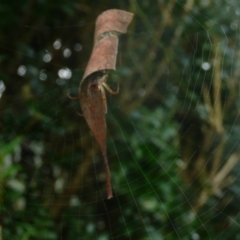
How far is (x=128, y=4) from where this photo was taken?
1.20 metres

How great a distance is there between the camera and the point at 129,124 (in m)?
1.25

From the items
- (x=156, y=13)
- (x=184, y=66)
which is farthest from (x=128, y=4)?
(x=184, y=66)

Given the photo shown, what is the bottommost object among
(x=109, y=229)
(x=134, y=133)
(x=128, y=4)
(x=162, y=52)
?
(x=109, y=229)

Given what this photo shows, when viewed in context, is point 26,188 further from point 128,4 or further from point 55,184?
point 128,4

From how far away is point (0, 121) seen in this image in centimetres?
119

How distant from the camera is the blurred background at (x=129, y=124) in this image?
1173mm

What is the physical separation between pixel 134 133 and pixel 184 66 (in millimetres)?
184

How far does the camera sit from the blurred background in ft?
3.85

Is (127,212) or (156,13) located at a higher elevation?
(156,13)

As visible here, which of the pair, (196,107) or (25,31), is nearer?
(25,31)

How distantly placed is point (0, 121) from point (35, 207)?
0.64 ft

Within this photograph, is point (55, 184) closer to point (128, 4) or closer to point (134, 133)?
point (134, 133)

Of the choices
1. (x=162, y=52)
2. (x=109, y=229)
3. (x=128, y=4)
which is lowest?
(x=109, y=229)

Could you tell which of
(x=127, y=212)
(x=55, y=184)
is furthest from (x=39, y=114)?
(x=127, y=212)
